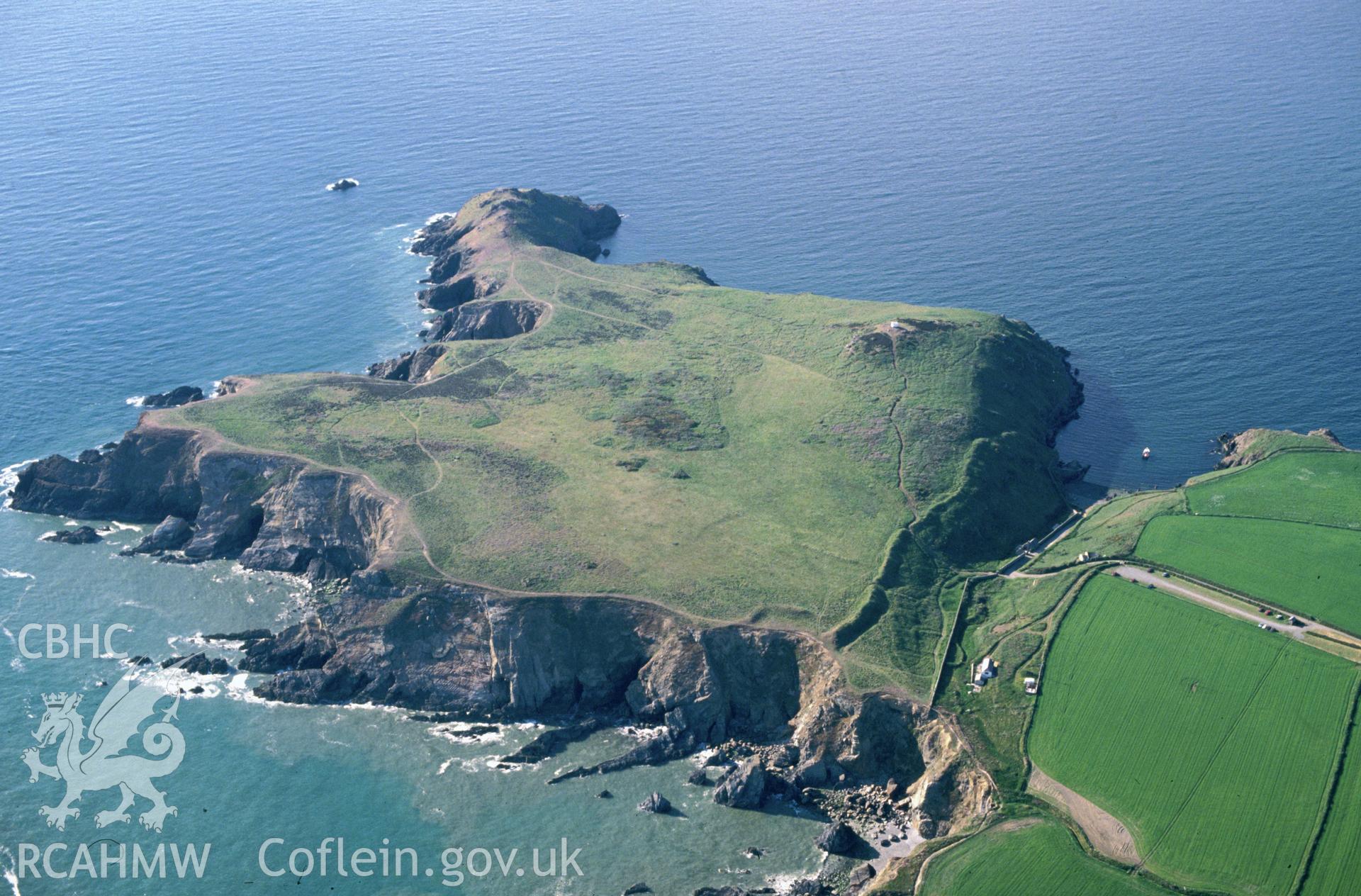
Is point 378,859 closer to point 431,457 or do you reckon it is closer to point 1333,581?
point 431,457

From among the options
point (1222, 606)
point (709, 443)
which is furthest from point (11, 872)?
point (1222, 606)

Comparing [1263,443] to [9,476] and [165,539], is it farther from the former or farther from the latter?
[9,476]

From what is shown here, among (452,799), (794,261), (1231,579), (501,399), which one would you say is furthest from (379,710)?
(794,261)

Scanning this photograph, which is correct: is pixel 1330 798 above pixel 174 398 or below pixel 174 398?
below

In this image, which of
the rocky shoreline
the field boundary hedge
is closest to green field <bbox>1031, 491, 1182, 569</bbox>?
the field boundary hedge

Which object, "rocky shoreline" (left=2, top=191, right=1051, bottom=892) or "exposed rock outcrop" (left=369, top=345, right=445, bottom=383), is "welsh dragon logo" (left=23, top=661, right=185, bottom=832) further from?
"exposed rock outcrop" (left=369, top=345, right=445, bottom=383)

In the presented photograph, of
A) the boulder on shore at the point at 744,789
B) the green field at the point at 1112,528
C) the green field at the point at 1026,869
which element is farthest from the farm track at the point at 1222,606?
the boulder on shore at the point at 744,789
